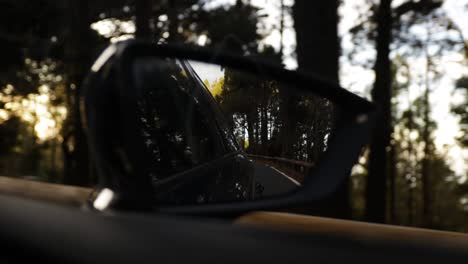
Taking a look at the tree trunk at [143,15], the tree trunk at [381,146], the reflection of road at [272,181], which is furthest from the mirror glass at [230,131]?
the tree trunk at [381,146]

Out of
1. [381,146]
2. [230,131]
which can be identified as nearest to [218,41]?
[230,131]

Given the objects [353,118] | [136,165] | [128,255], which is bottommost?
[128,255]

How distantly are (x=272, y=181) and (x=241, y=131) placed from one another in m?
0.18

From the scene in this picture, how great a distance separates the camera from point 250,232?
2.72 ft

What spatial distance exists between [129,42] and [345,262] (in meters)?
0.85

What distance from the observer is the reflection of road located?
193 cm

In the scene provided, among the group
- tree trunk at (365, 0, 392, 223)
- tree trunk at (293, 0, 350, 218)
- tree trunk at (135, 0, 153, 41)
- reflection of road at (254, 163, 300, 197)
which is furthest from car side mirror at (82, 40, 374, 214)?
tree trunk at (365, 0, 392, 223)

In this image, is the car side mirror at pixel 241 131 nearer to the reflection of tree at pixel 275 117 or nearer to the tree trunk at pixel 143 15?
the reflection of tree at pixel 275 117

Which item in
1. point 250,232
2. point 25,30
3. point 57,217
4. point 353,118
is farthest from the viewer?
point 25,30

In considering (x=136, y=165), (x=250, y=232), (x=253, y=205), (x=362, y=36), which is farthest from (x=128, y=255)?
(x=362, y=36)

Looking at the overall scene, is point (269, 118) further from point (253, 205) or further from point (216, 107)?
point (253, 205)

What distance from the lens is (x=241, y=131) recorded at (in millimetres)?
1971

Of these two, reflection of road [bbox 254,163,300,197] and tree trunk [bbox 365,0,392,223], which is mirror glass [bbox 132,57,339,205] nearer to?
reflection of road [bbox 254,163,300,197]

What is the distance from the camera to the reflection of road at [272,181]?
193 cm
